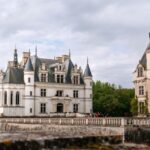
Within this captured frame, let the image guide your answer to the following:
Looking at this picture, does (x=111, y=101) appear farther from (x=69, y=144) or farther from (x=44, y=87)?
(x=69, y=144)

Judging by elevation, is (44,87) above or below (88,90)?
above

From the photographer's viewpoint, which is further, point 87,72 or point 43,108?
point 87,72

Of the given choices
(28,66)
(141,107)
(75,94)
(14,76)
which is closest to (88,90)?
(75,94)

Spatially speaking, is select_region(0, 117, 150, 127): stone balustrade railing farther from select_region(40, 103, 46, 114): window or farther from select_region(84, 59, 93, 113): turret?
select_region(84, 59, 93, 113): turret

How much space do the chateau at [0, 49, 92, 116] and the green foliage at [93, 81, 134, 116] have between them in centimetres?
499

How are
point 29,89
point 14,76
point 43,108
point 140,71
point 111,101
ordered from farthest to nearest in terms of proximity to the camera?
1. point 111,101
2. point 43,108
3. point 29,89
4. point 14,76
5. point 140,71

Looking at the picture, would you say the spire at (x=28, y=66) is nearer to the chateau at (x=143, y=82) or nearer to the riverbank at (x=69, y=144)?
the chateau at (x=143, y=82)

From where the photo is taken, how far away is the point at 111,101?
75812 millimetres

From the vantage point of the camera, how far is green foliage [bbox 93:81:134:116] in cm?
7479

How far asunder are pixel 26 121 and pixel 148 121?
1804cm

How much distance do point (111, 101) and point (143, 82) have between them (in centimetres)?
2051

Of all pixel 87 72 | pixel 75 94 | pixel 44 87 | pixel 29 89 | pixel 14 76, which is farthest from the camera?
pixel 87 72

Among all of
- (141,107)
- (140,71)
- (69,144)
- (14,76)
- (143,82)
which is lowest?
(69,144)

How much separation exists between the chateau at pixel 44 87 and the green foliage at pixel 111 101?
499 centimetres
